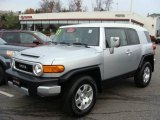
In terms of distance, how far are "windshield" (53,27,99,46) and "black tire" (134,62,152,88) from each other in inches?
80.0

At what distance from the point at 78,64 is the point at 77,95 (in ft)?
1.97

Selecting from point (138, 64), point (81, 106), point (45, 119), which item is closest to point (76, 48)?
point (81, 106)

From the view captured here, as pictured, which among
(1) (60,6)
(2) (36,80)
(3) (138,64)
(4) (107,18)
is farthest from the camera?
(1) (60,6)

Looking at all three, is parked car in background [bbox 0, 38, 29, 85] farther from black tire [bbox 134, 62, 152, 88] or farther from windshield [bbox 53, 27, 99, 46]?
black tire [bbox 134, 62, 152, 88]

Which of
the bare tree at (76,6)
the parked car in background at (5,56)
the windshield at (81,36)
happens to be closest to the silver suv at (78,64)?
the windshield at (81,36)

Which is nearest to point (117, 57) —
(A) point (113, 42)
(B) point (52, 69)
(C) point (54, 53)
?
(A) point (113, 42)

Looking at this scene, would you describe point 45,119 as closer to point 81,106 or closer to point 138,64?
point 81,106

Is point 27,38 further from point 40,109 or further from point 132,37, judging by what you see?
point 40,109

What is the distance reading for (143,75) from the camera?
294 inches

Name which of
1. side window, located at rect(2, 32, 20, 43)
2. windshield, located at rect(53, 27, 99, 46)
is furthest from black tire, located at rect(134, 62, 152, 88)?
side window, located at rect(2, 32, 20, 43)

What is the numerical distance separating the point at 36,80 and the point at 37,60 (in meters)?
0.38

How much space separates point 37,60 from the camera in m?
4.96

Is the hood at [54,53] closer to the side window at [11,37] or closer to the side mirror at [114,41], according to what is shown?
the side mirror at [114,41]

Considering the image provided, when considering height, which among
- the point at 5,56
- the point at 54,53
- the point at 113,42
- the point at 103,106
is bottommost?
the point at 103,106
